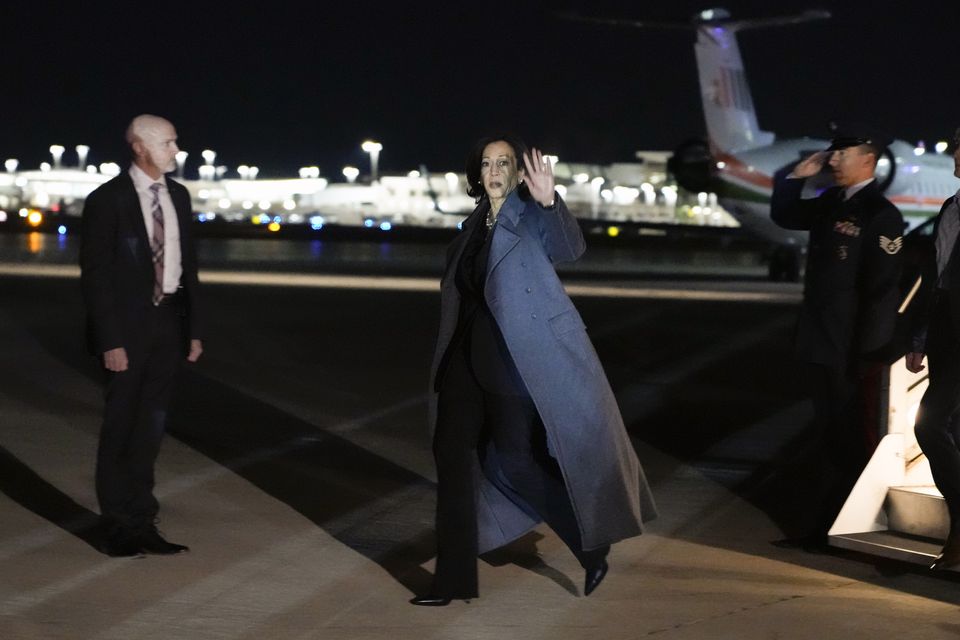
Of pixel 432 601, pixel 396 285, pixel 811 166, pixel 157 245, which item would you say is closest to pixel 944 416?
pixel 811 166

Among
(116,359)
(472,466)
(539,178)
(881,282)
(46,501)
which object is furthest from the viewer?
(46,501)

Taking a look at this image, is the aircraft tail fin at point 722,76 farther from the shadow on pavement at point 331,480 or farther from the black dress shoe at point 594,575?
the black dress shoe at point 594,575

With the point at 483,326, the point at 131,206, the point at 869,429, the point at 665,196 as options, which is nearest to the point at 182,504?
the point at 131,206

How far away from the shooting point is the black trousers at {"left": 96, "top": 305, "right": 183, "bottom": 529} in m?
6.66

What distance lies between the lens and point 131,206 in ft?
21.7

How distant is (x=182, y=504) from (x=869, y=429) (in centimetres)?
324

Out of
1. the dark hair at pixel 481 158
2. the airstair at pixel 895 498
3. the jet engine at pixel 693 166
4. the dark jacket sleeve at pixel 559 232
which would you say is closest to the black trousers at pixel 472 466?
the dark jacket sleeve at pixel 559 232

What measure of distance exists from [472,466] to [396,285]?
25.5 metres

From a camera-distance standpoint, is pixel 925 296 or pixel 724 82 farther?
pixel 724 82

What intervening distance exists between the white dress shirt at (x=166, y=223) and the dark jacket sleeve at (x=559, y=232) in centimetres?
175

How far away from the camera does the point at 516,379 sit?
19.1 feet

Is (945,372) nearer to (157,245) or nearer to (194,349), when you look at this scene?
(194,349)

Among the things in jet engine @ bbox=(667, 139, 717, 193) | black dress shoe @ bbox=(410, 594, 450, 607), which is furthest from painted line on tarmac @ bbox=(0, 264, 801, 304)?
black dress shoe @ bbox=(410, 594, 450, 607)

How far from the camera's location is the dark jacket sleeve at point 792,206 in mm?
7266
